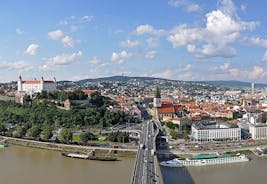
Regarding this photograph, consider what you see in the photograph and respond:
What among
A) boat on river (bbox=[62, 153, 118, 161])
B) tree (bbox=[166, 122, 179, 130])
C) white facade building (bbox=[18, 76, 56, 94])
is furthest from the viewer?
white facade building (bbox=[18, 76, 56, 94])

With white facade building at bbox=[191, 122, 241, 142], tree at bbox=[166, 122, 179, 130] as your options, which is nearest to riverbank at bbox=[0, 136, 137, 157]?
white facade building at bbox=[191, 122, 241, 142]

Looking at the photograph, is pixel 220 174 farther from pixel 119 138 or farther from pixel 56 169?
pixel 119 138

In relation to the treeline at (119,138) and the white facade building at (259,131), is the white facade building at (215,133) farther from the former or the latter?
the treeline at (119,138)

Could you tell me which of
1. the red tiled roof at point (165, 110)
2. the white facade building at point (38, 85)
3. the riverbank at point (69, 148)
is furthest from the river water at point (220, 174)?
the white facade building at point (38, 85)

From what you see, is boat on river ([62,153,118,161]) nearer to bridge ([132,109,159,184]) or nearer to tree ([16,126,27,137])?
bridge ([132,109,159,184])

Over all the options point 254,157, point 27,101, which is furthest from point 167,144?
point 27,101
